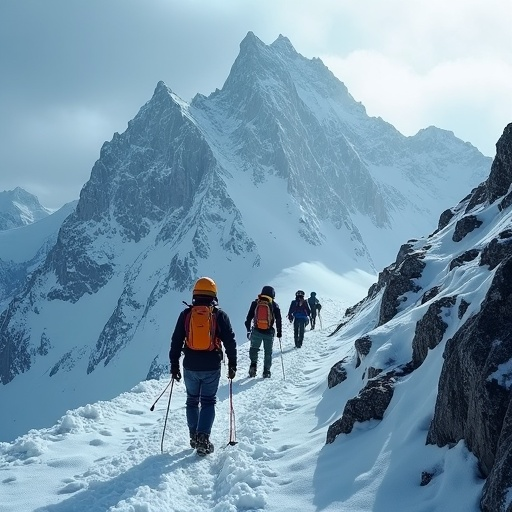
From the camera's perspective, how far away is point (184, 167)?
622 feet

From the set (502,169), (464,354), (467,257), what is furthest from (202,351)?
(502,169)

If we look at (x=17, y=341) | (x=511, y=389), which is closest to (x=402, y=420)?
(x=511, y=389)

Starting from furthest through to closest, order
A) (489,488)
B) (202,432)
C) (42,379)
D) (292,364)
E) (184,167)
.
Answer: (184,167) → (42,379) → (292,364) → (202,432) → (489,488)

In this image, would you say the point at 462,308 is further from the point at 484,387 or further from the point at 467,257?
the point at 467,257

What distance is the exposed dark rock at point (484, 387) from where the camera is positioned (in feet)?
15.3

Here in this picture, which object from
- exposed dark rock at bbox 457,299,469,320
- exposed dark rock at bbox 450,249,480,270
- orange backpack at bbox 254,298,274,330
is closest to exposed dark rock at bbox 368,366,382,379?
exposed dark rock at bbox 457,299,469,320

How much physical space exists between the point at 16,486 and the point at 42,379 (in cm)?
18746

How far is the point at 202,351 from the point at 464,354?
4.04 metres

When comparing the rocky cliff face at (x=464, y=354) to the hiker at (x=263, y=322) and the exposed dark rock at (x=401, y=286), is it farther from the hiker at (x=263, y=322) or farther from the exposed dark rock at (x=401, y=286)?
the hiker at (x=263, y=322)

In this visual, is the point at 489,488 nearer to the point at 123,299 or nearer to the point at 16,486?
the point at 16,486

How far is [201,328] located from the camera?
25.2 ft

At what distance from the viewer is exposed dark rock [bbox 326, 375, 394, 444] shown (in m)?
7.31

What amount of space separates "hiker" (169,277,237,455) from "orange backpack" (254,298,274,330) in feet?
23.2

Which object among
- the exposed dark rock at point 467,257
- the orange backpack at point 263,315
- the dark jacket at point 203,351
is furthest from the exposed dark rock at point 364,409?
the orange backpack at point 263,315
